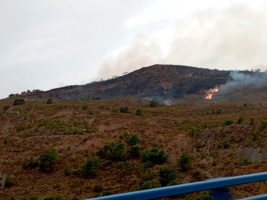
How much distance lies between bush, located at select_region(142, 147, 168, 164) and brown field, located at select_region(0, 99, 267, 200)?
0.50 m

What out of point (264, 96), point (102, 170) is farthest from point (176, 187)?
point (264, 96)

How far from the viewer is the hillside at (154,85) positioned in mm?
110887

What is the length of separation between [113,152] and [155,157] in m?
4.37

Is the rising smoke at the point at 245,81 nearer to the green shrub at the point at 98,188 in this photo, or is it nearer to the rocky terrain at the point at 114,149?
the rocky terrain at the point at 114,149

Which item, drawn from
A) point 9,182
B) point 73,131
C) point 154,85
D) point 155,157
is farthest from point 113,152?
point 154,85

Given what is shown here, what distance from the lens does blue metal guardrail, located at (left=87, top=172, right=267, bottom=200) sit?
3145mm

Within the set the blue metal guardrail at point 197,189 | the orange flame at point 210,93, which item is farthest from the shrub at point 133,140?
the orange flame at point 210,93

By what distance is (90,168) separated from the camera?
38.1 m

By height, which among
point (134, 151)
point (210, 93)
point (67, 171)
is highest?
point (210, 93)

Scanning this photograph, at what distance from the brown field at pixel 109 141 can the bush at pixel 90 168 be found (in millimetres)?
489

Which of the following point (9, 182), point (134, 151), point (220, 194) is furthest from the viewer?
point (134, 151)

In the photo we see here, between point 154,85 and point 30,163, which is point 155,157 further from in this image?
point 154,85

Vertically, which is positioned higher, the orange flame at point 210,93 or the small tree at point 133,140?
the orange flame at point 210,93

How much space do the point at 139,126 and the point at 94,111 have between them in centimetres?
1530
